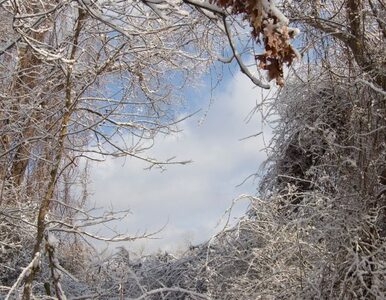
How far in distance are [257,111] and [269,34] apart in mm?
4828

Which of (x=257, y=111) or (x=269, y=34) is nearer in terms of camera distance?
(x=269, y=34)

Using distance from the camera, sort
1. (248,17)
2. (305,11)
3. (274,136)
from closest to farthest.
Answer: (248,17) → (305,11) → (274,136)

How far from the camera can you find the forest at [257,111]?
4832 millimetres

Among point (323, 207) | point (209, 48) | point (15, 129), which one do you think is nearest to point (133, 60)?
point (209, 48)

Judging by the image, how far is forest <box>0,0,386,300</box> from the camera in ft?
15.9

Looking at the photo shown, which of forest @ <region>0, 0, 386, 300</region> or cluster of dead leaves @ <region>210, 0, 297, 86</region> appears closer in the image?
cluster of dead leaves @ <region>210, 0, 297, 86</region>

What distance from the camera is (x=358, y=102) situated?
17.4 ft

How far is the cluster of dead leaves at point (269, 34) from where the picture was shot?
290cm

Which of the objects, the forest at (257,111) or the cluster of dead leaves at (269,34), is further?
the forest at (257,111)

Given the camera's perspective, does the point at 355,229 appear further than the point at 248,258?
No

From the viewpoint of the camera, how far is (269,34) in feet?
9.61

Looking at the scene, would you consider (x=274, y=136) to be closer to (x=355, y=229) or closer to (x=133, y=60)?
(x=133, y=60)

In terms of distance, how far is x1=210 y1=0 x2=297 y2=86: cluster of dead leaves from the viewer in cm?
290

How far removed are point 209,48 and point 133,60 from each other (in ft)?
3.61
